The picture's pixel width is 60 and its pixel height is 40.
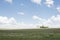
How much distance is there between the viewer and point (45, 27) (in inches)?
5005

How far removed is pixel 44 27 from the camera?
127688 mm

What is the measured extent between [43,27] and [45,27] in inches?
68.4

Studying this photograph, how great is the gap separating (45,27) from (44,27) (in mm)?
825

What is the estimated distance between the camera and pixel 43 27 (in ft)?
421

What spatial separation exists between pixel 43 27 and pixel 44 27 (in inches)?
36.0
